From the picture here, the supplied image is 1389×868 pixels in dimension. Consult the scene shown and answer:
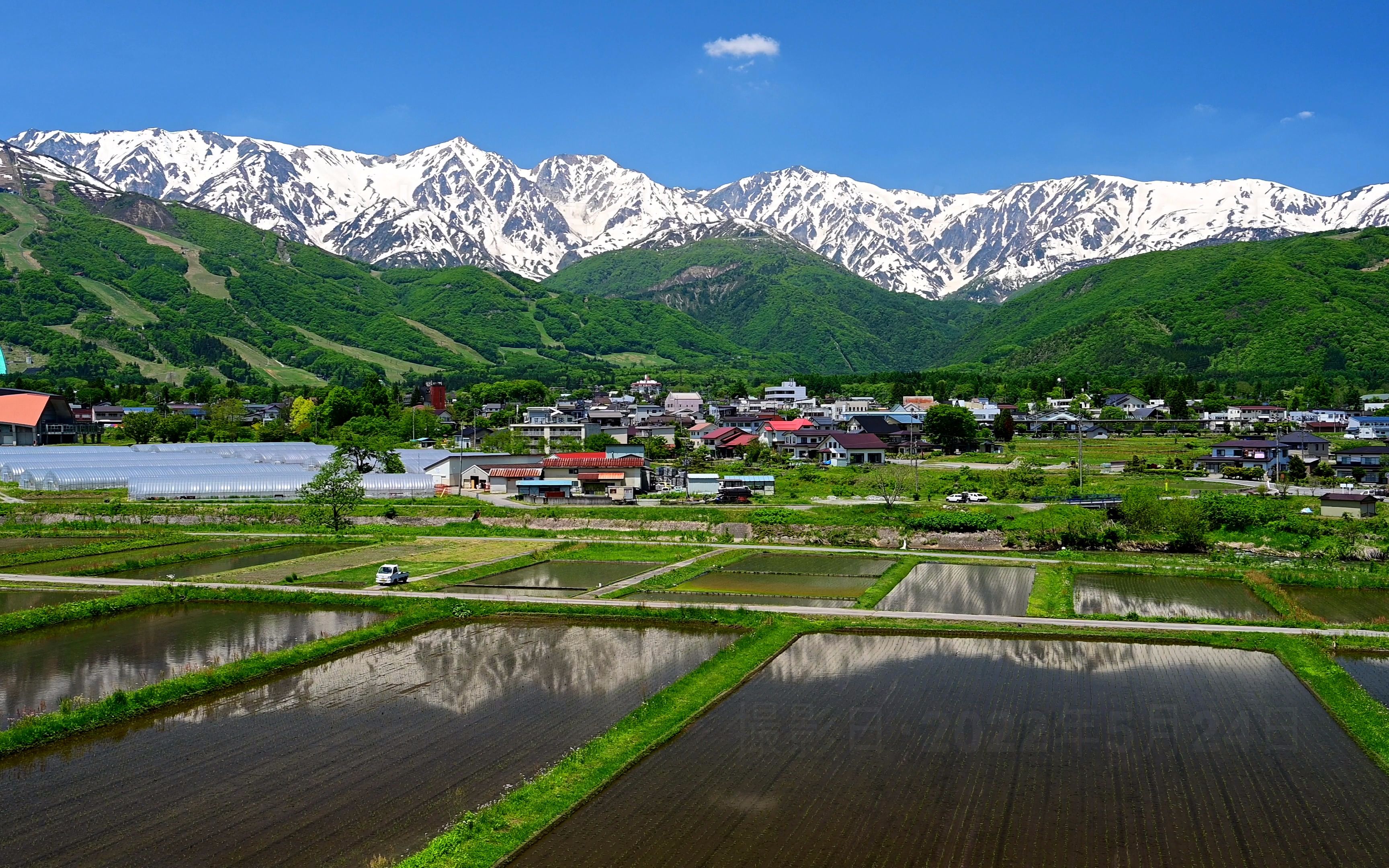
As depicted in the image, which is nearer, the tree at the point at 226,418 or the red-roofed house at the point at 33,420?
the red-roofed house at the point at 33,420

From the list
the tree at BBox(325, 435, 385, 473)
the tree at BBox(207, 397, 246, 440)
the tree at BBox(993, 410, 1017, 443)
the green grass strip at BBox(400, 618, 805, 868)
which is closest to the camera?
the green grass strip at BBox(400, 618, 805, 868)

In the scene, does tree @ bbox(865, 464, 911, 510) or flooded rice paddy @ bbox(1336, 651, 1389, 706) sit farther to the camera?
tree @ bbox(865, 464, 911, 510)

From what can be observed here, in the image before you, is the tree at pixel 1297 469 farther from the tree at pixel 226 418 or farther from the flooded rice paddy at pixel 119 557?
the tree at pixel 226 418

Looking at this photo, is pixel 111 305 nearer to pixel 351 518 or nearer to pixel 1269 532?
pixel 351 518

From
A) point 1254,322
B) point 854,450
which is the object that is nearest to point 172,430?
point 854,450

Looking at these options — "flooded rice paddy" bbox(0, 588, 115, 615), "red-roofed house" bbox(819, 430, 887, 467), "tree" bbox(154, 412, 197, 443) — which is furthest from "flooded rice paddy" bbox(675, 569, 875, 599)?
"tree" bbox(154, 412, 197, 443)

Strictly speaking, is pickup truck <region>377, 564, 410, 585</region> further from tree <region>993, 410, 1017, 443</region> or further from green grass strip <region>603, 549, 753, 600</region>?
tree <region>993, 410, 1017, 443</region>

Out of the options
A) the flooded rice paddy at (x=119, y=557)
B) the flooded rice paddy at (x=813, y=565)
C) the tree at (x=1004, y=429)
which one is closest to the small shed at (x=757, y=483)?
the flooded rice paddy at (x=813, y=565)

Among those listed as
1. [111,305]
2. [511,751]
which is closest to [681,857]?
[511,751]
